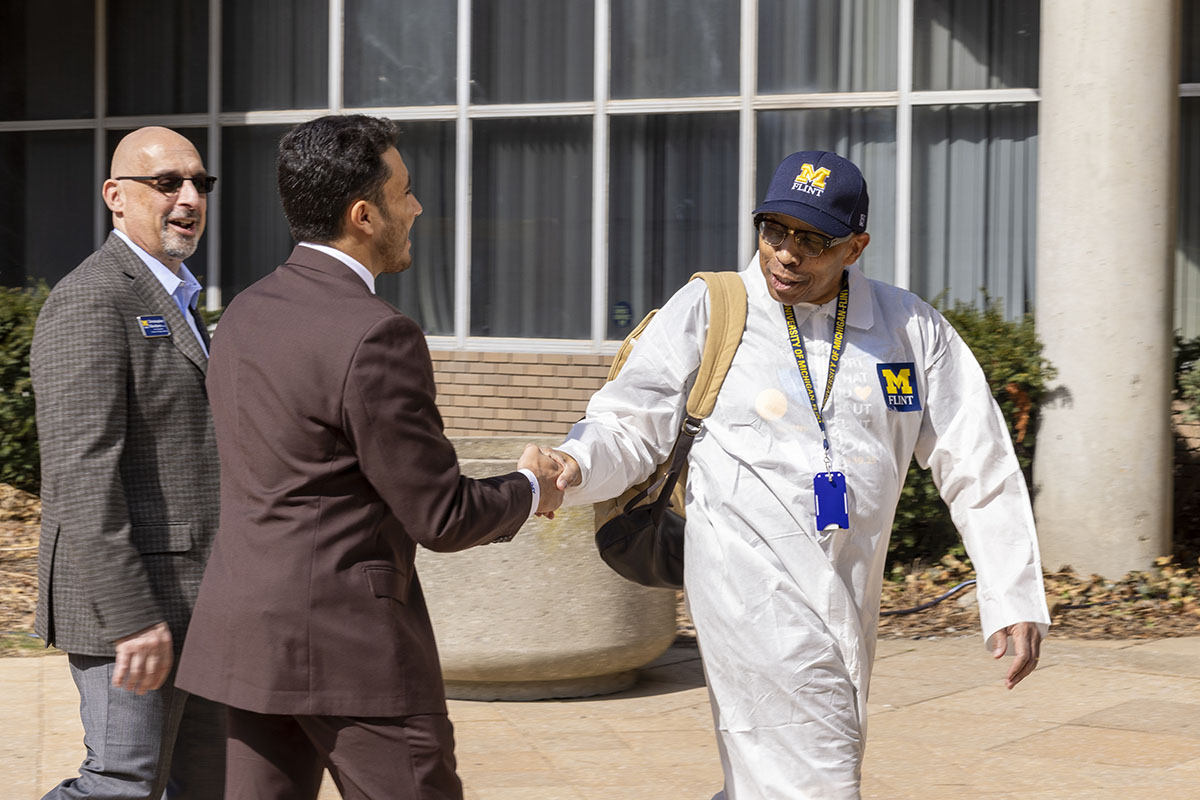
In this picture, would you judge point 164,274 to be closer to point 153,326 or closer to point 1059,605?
point 153,326

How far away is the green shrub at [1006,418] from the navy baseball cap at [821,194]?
4851 millimetres

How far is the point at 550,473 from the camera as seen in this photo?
3479 millimetres

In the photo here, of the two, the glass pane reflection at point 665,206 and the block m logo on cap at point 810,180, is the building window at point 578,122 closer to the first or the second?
the glass pane reflection at point 665,206

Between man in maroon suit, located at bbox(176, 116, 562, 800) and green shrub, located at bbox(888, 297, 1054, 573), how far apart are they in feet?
18.9

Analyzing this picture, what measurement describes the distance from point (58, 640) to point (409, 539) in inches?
40.9

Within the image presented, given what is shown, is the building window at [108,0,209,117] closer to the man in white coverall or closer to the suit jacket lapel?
the suit jacket lapel

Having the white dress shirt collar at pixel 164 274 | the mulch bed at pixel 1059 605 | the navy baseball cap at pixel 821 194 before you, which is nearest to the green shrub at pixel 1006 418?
the mulch bed at pixel 1059 605

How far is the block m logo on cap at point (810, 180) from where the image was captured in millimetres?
3676

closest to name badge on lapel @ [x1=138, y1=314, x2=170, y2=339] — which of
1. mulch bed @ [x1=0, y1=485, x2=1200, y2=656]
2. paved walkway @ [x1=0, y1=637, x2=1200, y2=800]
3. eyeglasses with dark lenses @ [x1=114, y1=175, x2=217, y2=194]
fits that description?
eyeglasses with dark lenses @ [x1=114, y1=175, x2=217, y2=194]

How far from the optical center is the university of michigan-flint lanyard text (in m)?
3.62

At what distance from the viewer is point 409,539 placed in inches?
119

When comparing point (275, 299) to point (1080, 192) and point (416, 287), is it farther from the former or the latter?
point (416, 287)

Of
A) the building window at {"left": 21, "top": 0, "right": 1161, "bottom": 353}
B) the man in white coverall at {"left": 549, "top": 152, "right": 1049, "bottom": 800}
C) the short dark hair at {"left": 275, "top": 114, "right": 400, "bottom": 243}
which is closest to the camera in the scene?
the short dark hair at {"left": 275, "top": 114, "right": 400, "bottom": 243}

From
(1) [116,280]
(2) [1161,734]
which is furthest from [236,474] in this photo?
(2) [1161,734]
